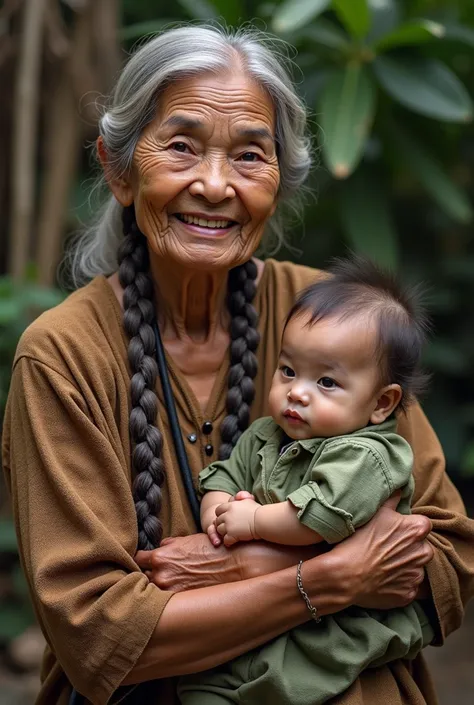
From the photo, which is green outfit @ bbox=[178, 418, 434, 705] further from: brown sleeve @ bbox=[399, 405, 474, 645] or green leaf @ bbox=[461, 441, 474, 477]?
green leaf @ bbox=[461, 441, 474, 477]

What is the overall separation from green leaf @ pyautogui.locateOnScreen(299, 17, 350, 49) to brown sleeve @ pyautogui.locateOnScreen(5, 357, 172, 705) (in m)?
2.52

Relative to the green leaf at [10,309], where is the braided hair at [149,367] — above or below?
above

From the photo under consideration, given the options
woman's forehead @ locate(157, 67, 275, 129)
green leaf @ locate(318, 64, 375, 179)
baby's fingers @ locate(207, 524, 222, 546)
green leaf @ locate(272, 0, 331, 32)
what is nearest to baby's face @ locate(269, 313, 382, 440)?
baby's fingers @ locate(207, 524, 222, 546)

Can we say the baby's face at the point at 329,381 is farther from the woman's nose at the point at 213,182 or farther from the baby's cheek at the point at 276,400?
the woman's nose at the point at 213,182

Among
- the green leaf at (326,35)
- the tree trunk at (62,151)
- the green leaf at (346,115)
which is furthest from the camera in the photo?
the tree trunk at (62,151)

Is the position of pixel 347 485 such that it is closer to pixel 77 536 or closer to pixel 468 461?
pixel 77 536

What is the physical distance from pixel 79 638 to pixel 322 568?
1.71 feet

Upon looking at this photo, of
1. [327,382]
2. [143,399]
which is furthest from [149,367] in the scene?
[327,382]

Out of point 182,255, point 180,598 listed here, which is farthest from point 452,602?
point 182,255

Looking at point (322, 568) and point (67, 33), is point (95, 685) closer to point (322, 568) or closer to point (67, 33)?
point (322, 568)

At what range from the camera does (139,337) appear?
94.5 inches

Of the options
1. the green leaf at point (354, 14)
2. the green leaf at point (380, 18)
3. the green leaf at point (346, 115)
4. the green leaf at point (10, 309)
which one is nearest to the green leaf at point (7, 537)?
the green leaf at point (10, 309)

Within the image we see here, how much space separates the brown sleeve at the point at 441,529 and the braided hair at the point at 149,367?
0.41 m

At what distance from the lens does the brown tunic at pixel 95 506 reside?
2.09 metres
